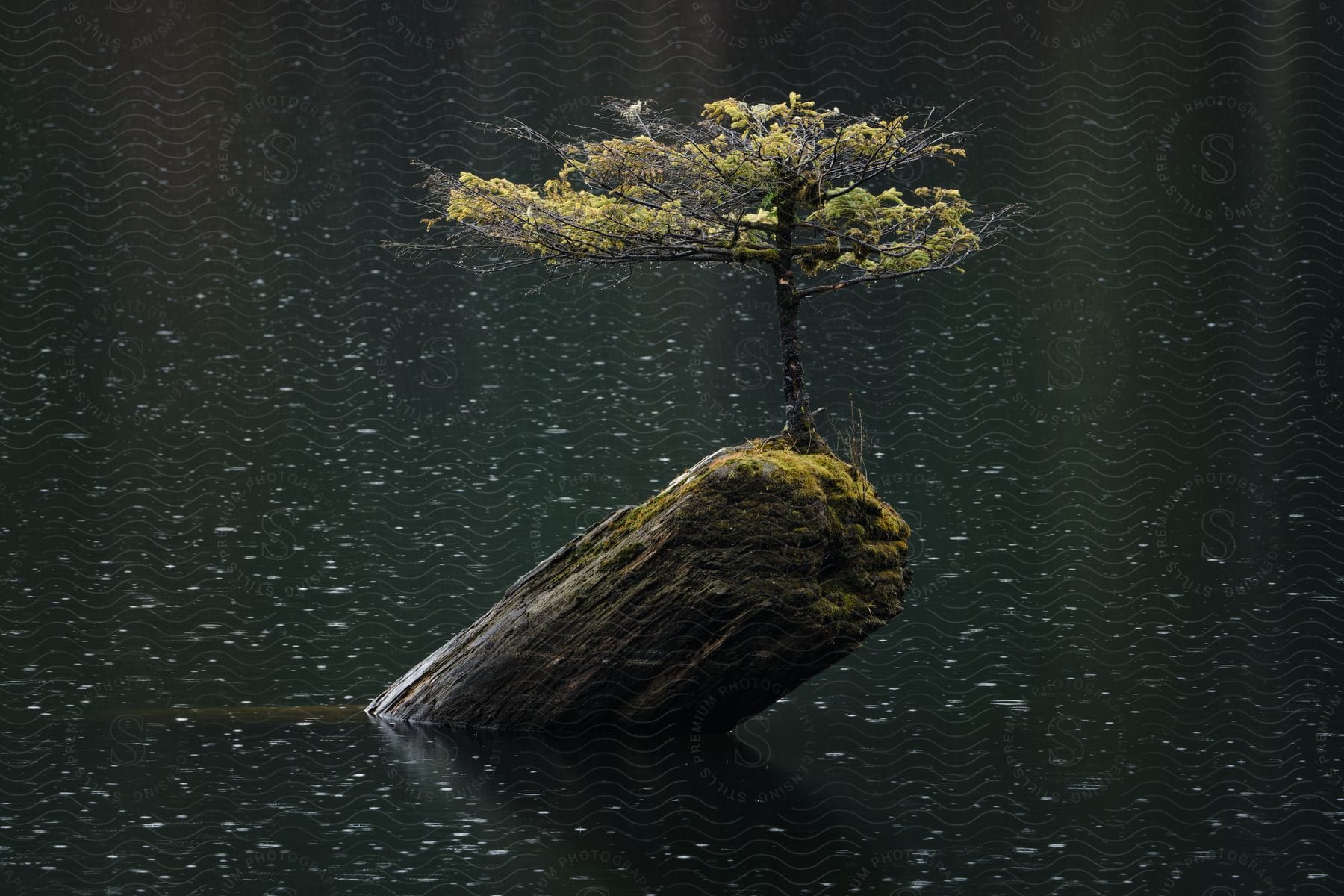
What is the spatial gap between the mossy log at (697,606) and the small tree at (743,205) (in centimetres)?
113

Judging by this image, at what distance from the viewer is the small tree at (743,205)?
17172 millimetres

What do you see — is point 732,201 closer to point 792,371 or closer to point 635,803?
point 792,371

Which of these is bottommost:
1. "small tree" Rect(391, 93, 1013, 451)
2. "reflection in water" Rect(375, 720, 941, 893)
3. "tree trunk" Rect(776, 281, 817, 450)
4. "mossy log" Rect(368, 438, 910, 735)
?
"reflection in water" Rect(375, 720, 941, 893)

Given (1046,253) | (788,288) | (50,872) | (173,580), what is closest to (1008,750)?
(788,288)

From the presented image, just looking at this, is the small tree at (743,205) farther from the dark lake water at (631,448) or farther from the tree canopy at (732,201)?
the dark lake water at (631,448)

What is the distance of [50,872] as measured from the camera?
14359mm

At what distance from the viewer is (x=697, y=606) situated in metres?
17.3

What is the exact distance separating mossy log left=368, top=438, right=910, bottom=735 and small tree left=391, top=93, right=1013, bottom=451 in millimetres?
1134

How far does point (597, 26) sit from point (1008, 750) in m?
44.4

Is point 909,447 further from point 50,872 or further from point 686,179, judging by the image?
point 50,872

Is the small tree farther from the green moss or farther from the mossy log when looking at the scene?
the mossy log

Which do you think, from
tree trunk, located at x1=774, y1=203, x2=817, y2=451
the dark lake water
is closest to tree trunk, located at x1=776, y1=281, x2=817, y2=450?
tree trunk, located at x1=774, y1=203, x2=817, y2=451

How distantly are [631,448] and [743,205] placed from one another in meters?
14.7

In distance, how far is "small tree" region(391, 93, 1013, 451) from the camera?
17.2 meters
